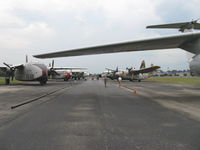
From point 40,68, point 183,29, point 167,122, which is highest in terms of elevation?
point 183,29

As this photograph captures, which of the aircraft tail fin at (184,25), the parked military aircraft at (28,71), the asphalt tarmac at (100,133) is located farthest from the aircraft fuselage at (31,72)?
the asphalt tarmac at (100,133)

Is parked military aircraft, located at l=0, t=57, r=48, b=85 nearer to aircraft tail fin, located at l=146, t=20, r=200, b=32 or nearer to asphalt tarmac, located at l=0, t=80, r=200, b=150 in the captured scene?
aircraft tail fin, located at l=146, t=20, r=200, b=32

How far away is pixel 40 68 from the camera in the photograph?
22.3 m

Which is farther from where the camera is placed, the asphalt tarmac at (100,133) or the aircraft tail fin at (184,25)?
the aircraft tail fin at (184,25)

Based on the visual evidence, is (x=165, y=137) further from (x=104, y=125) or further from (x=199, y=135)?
(x=104, y=125)

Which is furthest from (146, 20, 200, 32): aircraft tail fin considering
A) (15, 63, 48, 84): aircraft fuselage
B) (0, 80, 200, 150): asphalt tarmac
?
(15, 63, 48, 84): aircraft fuselage

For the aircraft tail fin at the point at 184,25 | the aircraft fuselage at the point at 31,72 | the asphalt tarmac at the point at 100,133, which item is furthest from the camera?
the aircraft fuselage at the point at 31,72

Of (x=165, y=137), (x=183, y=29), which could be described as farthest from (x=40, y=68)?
(x=165, y=137)

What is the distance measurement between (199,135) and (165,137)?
0.80 meters

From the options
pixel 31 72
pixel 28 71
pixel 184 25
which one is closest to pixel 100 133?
pixel 184 25

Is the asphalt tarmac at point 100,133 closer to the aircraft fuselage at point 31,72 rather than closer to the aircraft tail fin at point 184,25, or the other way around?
the aircraft tail fin at point 184,25

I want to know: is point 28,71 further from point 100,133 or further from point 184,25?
point 100,133

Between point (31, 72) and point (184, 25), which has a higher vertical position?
point (184, 25)

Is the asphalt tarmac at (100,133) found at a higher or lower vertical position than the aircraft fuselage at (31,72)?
lower
